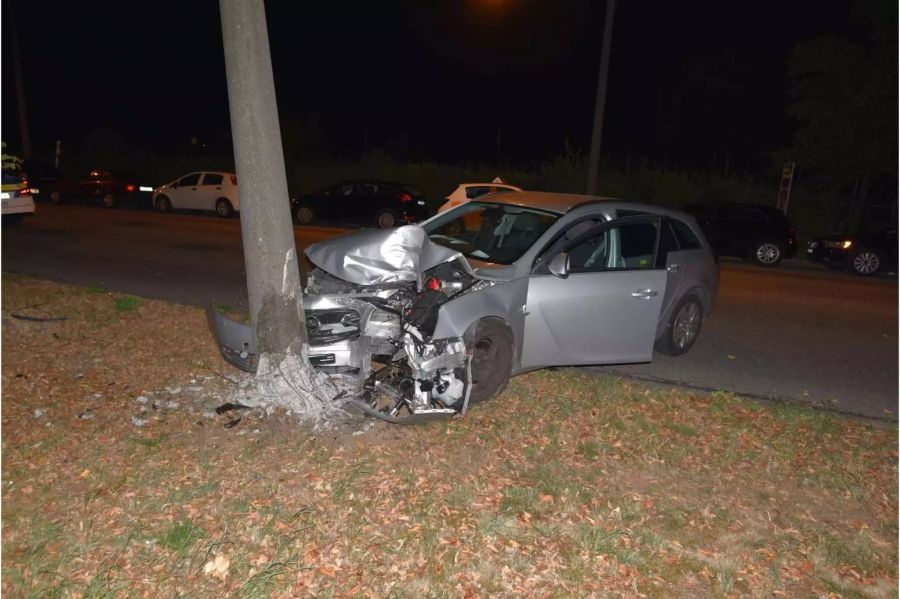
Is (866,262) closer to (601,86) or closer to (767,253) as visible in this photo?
(767,253)

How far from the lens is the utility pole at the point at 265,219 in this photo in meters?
4.72

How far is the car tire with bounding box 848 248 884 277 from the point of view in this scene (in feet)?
52.6

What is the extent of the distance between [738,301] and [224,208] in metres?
18.1

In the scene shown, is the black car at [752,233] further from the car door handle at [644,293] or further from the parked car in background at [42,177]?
the parked car in background at [42,177]

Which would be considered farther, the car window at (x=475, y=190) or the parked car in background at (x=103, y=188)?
the parked car in background at (x=103, y=188)

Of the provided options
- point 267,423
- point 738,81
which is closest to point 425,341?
point 267,423

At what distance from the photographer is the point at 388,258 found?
560 cm

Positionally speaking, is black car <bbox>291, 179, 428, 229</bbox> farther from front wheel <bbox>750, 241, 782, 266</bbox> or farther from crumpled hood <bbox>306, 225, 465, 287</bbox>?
crumpled hood <bbox>306, 225, 465, 287</bbox>

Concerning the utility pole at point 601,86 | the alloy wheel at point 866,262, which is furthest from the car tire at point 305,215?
the alloy wheel at point 866,262

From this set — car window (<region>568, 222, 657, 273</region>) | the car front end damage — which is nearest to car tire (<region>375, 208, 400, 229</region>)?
car window (<region>568, 222, 657, 273</region>)

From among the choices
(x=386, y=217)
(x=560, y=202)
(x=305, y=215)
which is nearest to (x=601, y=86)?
(x=386, y=217)

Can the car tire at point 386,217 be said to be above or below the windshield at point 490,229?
below

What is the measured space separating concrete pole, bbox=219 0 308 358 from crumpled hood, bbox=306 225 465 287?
2.10ft

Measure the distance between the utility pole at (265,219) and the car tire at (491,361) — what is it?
118 centimetres
